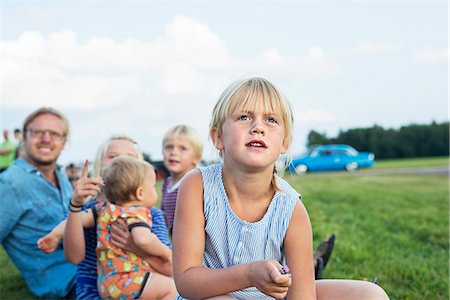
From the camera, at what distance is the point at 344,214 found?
26.8 feet

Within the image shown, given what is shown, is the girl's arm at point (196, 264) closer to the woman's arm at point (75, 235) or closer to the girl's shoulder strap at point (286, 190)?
the girl's shoulder strap at point (286, 190)

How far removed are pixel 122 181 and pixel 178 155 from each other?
163cm

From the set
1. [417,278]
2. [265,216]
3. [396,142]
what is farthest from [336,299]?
[396,142]

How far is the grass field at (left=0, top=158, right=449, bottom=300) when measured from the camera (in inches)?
167

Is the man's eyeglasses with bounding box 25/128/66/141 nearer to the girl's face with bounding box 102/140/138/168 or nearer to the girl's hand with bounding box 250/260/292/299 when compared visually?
the girl's face with bounding box 102/140/138/168

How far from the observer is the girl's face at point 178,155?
479 centimetres

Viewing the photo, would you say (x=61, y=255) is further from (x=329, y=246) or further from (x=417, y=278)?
(x=417, y=278)

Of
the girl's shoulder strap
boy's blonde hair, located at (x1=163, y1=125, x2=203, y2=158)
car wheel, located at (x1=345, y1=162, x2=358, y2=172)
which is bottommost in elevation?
car wheel, located at (x1=345, y1=162, x2=358, y2=172)

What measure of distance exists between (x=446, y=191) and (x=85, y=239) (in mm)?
9735

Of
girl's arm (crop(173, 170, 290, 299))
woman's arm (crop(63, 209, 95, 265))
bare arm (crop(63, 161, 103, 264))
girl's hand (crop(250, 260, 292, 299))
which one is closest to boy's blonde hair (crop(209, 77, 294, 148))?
girl's arm (crop(173, 170, 290, 299))

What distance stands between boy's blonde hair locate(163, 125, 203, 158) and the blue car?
23.1m

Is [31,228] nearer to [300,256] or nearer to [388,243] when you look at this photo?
[300,256]

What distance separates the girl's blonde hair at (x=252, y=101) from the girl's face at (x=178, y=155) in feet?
7.95

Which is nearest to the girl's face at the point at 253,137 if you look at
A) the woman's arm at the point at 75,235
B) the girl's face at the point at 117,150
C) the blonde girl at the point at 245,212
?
the blonde girl at the point at 245,212
